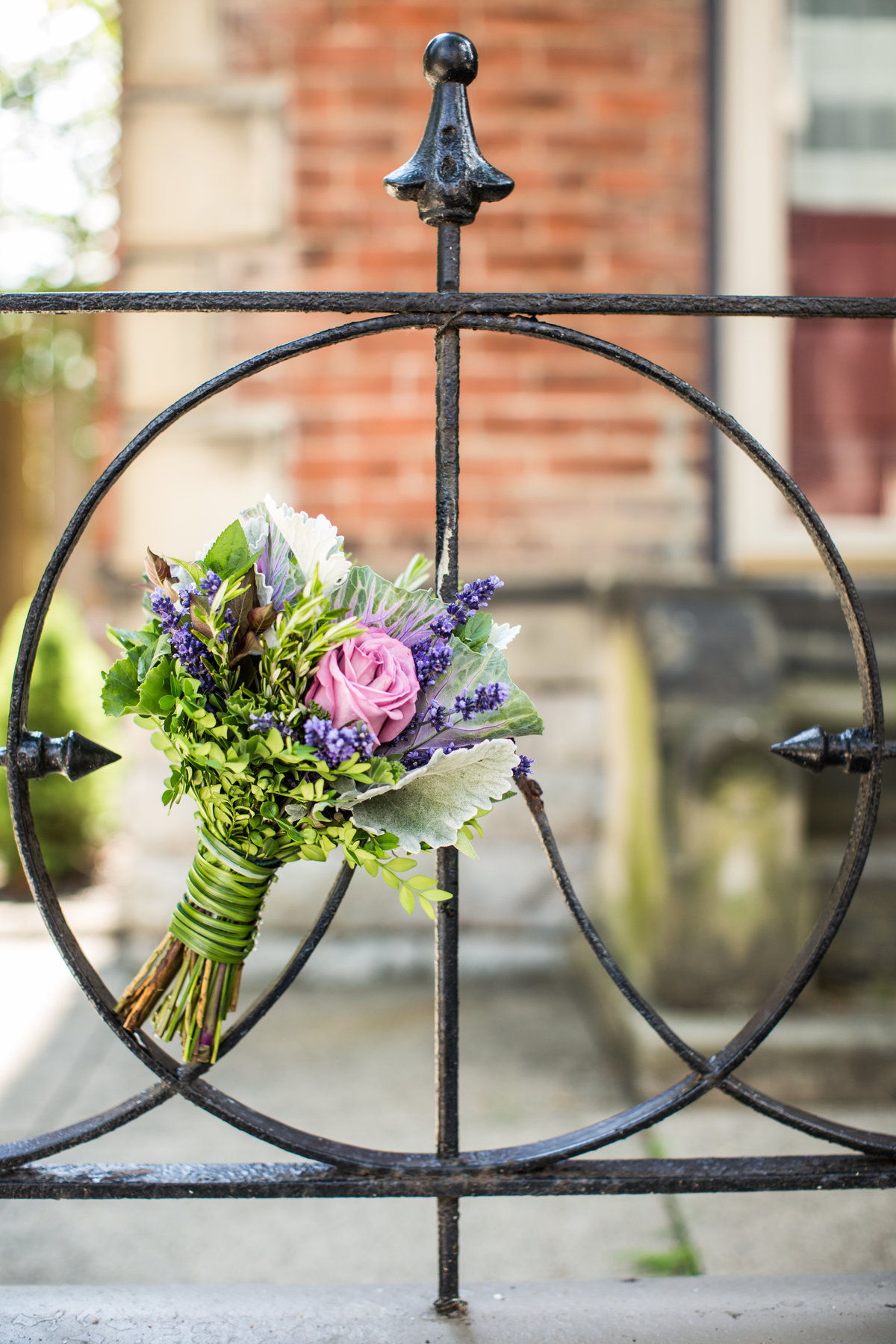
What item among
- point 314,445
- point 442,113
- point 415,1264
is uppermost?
point 314,445

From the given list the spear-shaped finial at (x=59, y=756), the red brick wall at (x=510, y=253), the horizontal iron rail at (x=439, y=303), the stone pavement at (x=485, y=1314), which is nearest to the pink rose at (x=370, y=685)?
the spear-shaped finial at (x=59, y=756)

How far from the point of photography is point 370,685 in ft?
2.89

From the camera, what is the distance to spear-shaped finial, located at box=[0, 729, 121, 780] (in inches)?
37.4

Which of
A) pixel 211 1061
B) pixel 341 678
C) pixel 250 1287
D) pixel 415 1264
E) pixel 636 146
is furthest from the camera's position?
pixel 636 146

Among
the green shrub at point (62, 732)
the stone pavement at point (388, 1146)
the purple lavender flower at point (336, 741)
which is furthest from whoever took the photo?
the green shrub at point (62, 732)

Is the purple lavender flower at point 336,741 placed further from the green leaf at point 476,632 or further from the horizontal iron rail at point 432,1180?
the horizontal iron rail at point 432,1180

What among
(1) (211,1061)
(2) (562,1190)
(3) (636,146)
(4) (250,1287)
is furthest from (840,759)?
(3) (636,146)

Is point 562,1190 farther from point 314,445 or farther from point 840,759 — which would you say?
point 314,445

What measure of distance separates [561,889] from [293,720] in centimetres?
31

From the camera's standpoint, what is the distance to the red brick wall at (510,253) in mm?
3158

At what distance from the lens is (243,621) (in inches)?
35.5

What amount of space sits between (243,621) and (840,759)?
60 centimetres

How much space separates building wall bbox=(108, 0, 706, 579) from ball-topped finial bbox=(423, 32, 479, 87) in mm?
2167

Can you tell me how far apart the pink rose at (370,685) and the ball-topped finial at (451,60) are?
58 cm
